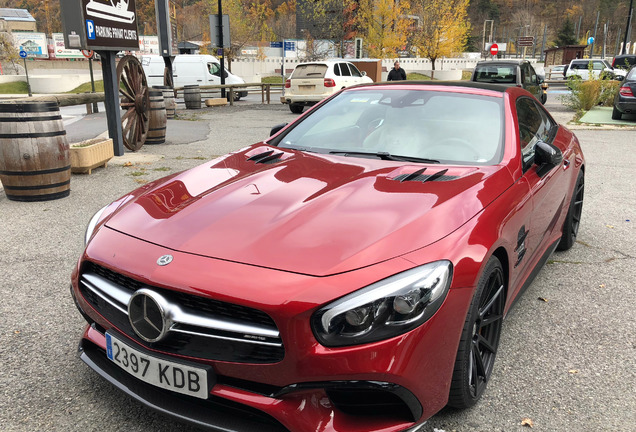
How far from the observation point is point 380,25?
34.7 metres

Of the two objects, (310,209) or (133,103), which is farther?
(133,103)

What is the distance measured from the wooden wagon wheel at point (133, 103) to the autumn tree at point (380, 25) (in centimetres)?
2749

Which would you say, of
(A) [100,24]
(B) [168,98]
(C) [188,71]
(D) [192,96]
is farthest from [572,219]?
(C) [188,71]

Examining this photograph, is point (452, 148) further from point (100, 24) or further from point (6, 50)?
point (6, 50)

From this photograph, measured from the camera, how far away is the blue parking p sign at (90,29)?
773cm

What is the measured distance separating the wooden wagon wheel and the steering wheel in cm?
731

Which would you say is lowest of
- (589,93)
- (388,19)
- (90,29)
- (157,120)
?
(157,120)

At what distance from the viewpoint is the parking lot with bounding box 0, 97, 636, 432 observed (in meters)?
2.30

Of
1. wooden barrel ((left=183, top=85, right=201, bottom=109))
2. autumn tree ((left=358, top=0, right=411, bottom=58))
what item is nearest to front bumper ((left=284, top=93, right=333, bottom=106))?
wooden barrel ((left=183, top=85, right=201, bottom=109))

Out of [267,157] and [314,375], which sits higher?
[267,157]

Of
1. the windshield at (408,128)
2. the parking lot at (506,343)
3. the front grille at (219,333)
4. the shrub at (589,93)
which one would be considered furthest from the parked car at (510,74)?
the front grille at (219,333)

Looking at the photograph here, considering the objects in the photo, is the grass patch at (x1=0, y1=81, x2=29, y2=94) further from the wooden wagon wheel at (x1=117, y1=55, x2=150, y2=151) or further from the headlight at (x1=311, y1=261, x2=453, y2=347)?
the headlight at (x1=311, y1=261, x2=453, y2=347)

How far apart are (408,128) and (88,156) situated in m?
5.62

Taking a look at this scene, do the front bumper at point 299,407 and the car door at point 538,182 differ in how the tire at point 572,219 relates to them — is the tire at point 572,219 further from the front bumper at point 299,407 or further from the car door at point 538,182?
the front bumper at point 299,407
